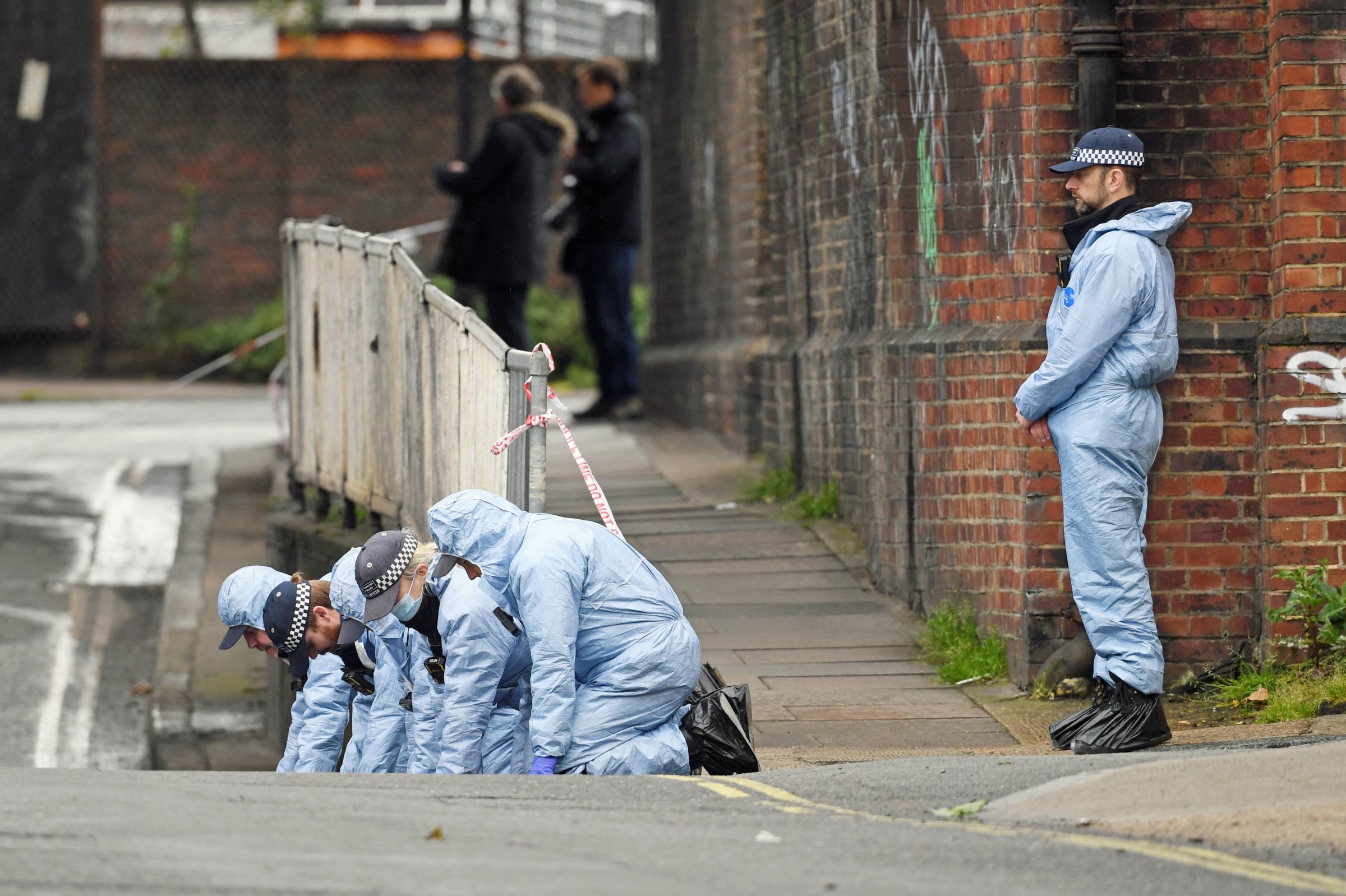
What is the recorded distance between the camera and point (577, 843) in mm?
4730

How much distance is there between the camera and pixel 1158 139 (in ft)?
24.9

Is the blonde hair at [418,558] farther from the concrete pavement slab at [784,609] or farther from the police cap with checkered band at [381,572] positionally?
the concrete pavement slab at [784,609]

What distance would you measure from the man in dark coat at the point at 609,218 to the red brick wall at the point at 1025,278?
154 inches

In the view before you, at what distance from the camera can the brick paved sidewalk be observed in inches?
280

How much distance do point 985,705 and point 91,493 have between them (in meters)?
8.87

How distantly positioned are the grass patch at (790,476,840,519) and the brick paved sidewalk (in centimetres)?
13

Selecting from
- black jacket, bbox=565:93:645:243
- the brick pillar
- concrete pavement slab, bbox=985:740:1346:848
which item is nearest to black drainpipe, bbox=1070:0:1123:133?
the brick pillar

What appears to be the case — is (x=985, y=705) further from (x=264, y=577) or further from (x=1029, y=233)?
(x=264, y=577)

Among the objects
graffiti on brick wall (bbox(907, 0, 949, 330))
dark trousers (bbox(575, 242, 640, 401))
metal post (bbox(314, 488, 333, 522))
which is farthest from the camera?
dark trousers (bbox(575, 242, 640, 401))

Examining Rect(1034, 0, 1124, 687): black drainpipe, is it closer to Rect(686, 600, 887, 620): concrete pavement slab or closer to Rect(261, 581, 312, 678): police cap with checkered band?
Rect(686, 600, 887, 620): concrete pavement slab

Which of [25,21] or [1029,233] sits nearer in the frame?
[1029,233]

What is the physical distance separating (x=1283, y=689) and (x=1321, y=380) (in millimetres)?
1127

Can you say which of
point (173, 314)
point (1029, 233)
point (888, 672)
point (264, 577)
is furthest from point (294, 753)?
point (173, 314)

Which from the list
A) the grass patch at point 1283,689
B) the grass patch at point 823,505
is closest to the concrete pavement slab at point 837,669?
the grass patch at point 1283,689
